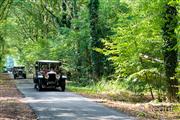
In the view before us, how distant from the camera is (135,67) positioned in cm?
2147

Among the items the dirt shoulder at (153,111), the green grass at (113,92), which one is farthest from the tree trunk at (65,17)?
the dirt shoulder at (153,111)

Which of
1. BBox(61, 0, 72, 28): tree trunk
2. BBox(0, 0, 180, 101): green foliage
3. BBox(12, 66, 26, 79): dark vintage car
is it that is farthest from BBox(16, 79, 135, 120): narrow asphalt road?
BBox(12, 66, 26, 79): dark vintage car

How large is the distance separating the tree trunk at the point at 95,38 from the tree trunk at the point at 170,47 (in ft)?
43.5

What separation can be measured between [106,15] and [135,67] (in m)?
13.1

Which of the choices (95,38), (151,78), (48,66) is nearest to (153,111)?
(151,78)

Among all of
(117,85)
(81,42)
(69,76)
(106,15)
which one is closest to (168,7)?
(117,85)

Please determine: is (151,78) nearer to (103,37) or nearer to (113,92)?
(113,92)

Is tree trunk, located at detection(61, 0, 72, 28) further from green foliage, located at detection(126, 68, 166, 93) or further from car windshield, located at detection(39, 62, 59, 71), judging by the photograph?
green foliage, located at detection(126, 68, 166, 93)

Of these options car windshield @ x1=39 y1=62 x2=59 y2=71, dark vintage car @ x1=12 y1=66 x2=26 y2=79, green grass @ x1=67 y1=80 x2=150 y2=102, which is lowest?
green grass @ x1=67 y1=80 x2=150 y2=102

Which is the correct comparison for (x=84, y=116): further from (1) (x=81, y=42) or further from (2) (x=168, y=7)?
(1) (x=81, y=42)

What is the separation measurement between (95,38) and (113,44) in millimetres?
8815

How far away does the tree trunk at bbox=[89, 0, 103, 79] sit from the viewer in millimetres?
32812

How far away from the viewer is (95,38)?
3284 centimetres

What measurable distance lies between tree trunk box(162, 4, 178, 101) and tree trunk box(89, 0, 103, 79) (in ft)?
43.5
